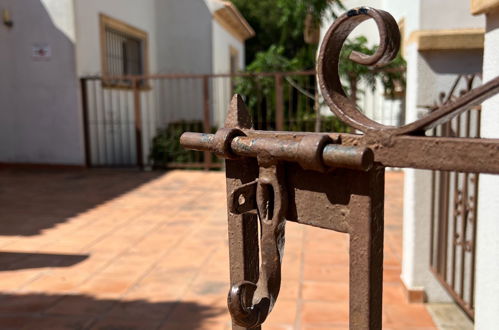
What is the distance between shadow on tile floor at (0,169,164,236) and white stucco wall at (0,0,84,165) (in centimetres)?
48

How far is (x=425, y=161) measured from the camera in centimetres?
71

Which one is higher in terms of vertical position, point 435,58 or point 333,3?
point 333,3

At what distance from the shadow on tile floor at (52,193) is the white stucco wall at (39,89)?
479 millimetres

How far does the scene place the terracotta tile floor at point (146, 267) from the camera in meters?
3.03

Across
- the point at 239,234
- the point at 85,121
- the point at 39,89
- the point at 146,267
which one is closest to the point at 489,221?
the point at 239,234

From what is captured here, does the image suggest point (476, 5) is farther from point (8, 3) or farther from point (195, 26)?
point (195, 26)

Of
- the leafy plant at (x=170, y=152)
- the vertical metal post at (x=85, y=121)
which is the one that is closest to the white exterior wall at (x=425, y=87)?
the leafy plant at (x=170, y=152)

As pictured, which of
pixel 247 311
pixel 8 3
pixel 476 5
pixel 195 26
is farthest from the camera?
pixel 195 26

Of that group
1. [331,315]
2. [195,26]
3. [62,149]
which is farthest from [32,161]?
[331,315]

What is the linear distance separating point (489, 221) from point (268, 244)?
1169 millimetres

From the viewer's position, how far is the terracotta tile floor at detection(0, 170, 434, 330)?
3033 millimetres

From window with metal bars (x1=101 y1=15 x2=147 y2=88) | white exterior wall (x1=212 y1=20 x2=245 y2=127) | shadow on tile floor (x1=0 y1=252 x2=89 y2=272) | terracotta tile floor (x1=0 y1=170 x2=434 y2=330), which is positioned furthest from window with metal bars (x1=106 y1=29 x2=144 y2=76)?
shadow on tile floor (x1=0 y1=252 x2=89 y2=272)

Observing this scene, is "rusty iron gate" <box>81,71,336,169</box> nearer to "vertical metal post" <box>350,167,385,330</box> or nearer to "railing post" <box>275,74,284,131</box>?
"railing post" <box>275,74,284,131</box>

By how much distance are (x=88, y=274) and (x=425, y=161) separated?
138 inches
